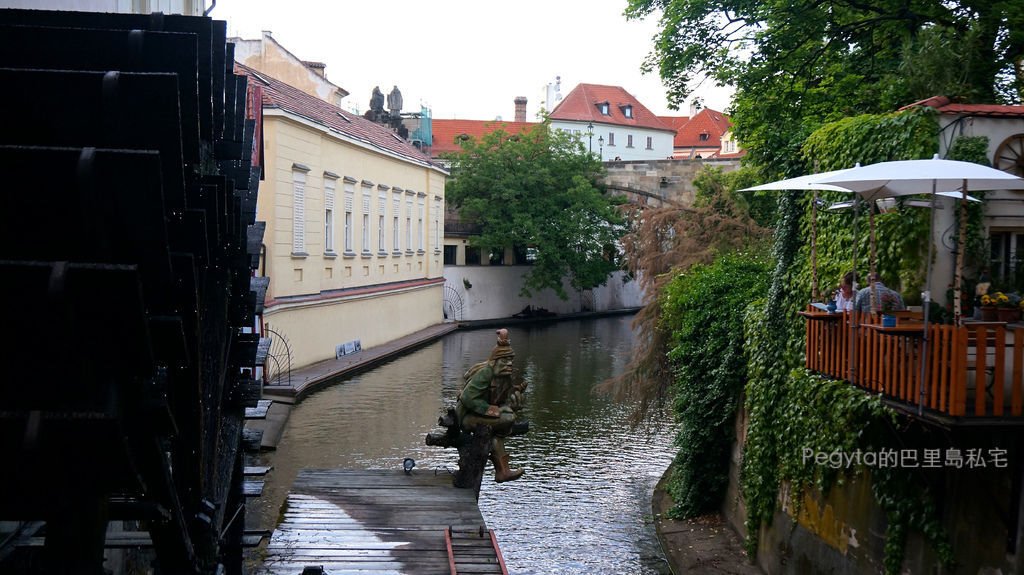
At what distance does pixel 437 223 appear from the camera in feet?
134

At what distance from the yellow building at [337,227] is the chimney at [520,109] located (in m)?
33.2

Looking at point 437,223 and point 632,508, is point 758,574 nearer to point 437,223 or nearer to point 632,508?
point 632,508

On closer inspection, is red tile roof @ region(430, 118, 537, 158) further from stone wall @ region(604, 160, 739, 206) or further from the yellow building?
the yellow building

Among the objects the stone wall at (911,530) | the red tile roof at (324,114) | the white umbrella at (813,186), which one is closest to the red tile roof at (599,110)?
the red tile roof at (324,114)

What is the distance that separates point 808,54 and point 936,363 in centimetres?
1155

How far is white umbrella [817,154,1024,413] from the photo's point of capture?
286 inches

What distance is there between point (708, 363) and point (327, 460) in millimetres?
6460

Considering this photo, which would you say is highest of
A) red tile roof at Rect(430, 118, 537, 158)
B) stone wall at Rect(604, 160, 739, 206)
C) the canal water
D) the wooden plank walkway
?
red tile roof at Rect(430, 118, 537, 158)

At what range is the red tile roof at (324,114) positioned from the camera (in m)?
23.8

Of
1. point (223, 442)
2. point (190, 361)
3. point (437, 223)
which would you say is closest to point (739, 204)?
point (223, 442)

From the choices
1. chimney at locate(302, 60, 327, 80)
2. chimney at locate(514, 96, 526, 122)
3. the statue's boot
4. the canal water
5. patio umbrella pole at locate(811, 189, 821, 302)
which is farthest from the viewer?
chimney at locate(514, 96, 526, 122)

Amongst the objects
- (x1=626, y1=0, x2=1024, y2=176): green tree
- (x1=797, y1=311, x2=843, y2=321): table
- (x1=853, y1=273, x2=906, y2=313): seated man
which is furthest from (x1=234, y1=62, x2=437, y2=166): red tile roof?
(x1=853, y1=273, x2=906, y2=313): seated man

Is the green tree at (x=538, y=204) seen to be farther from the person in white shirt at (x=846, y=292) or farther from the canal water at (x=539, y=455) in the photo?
the person in white shirt at (x=846, y=292)

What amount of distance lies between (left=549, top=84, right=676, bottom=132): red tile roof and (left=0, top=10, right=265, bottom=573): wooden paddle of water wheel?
7193cm
